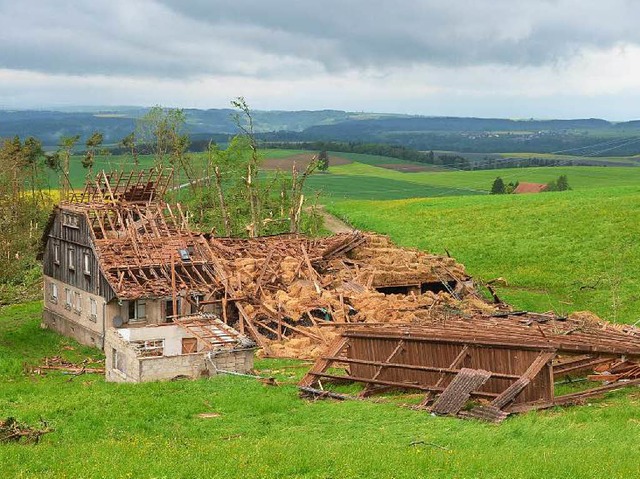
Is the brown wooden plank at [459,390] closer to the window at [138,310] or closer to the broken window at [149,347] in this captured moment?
the broken window at [149,347]

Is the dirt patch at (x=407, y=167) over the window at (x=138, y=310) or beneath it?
over

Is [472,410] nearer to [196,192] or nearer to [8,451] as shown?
[8,451]

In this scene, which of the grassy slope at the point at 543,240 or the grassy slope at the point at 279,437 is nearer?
the grassy slope at the point at 279,437

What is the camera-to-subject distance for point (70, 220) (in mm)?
49562

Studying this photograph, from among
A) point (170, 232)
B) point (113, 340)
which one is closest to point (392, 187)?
point (170, 232)

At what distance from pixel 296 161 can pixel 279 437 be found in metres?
132

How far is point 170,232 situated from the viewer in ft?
164

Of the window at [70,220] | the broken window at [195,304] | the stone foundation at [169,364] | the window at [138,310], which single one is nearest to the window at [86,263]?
the window at [70,220]

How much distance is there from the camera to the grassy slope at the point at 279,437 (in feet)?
57.6

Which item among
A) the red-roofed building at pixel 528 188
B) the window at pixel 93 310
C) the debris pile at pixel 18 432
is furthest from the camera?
the red-roofed building at pixel 528 188

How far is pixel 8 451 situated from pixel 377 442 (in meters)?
8.20

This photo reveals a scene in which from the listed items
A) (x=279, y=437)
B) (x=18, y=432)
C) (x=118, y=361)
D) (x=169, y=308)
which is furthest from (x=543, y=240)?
(x=18, y=432)

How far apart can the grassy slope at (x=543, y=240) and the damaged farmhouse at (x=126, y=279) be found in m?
19.8

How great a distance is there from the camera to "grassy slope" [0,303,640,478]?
1756 centimetres
